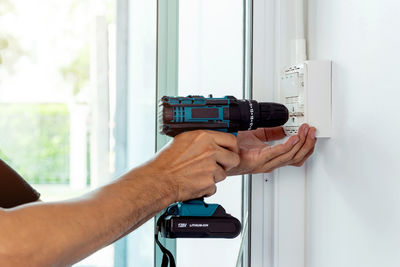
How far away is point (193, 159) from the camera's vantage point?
784 millimetres

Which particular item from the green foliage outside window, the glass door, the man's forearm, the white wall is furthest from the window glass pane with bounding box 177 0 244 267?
the green foliage outside window

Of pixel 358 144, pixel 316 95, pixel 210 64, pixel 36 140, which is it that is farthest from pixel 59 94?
pixel 358 144

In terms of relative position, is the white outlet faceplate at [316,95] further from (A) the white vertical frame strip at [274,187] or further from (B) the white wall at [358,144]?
(A) the white vertical frame strip at [274,187]

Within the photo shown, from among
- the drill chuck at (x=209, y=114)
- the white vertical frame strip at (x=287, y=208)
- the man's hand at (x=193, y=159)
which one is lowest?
the white vertical frame strip at (x=287, y=208)

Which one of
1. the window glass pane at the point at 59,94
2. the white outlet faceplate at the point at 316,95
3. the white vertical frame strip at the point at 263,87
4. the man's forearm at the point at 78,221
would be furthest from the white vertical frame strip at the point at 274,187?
the window glass pane at the point at 59,94

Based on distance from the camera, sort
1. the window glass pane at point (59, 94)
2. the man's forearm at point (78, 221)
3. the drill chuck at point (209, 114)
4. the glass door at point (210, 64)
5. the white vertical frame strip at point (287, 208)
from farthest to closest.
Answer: the window glass pane at point (59, 94) → the glass door at point (210, 64) → the white vertical frame strip at point (287, 208) → the drill chuck at point (209, 114) → the man's forearm at point (78, 221)

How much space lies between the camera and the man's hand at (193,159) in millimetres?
776

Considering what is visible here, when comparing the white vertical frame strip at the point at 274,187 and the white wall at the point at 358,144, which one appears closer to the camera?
the white wall at the point at 358,144

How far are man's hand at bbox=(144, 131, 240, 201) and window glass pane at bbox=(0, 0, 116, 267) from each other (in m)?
1.10

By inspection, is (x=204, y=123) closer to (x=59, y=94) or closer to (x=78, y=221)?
(x=78, y=221)

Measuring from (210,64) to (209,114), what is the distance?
1.69 feet

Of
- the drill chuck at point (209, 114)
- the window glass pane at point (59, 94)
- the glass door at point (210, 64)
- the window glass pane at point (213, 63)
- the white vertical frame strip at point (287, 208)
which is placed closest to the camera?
the drill chuck at point (209, 114)

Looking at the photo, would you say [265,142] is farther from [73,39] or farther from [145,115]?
[73,39]

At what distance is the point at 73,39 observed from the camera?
5.93 ft
